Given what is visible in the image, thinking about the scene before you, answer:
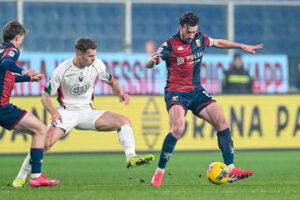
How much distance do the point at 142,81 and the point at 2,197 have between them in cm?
1228

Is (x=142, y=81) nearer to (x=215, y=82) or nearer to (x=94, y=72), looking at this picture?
(x=215, y=82)

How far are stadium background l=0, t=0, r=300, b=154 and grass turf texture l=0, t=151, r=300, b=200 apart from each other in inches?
24.0

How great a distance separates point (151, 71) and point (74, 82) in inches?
425

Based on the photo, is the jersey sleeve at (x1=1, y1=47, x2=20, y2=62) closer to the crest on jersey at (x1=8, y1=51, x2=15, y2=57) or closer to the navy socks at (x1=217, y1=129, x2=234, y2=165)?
the crest on jersey at (x1=8, y1=51, x2=15, y2=57)

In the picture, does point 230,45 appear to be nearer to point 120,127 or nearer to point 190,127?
point 120,127

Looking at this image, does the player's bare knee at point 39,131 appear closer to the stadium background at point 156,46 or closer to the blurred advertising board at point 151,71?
the stadium background at point 156,46

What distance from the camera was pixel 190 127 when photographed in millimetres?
15508

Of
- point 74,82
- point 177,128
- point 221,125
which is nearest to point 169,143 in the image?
point 177,128

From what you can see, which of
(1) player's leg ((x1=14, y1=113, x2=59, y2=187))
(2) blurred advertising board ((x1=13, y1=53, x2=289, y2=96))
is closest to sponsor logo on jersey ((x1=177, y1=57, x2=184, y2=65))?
(1) player's leg ((x1=14, y1=113, x2=59, y2=187))

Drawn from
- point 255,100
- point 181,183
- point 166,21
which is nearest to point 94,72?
point 181,183

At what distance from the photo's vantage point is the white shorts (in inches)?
355

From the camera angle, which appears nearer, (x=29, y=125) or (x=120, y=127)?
(x=29, y=125)

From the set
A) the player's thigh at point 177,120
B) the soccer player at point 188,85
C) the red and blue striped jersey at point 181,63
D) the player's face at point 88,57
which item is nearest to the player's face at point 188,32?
the soccer player at point 188,85

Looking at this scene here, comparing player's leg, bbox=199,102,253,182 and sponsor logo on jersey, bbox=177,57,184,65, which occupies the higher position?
→ sponsor logo on jersey, bbox=177,57,184,65
